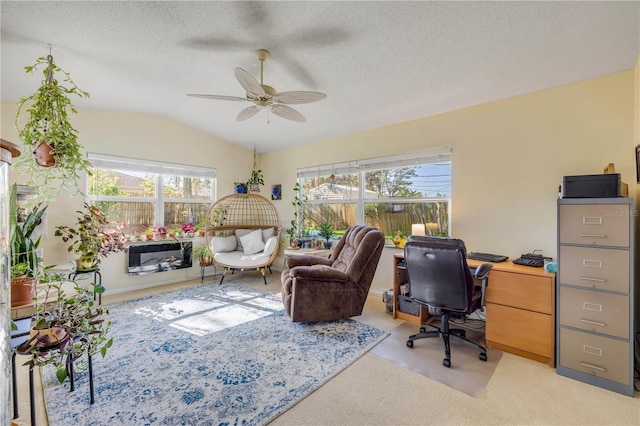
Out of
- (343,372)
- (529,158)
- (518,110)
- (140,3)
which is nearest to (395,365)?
(343,372)

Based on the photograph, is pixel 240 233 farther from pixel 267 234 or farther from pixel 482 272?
pixel 482 272

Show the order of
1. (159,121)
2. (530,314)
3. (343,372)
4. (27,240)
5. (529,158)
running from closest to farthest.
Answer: (27,240) < (343,372) < (530,314) < (529,158) < (159,121)

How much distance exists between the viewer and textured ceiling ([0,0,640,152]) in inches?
71.3

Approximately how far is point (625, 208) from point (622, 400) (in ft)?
3.99

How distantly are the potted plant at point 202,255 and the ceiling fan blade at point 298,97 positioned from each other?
307 centimetres

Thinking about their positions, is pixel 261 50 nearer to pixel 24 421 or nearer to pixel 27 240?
pixel 27 240

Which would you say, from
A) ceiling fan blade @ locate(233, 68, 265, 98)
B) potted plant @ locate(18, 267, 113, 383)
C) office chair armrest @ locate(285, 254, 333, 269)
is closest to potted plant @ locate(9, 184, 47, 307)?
potted plant @ locate(18, 267, 113, 383)

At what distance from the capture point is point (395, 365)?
2072 mm

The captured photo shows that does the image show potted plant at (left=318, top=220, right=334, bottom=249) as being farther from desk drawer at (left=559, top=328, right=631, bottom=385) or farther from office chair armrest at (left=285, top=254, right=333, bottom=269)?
desk drawer at (left=559, top=328, right=631, bottom=385)

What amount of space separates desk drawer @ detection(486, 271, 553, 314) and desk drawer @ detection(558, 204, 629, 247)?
1.26ft

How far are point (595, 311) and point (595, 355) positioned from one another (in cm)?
30

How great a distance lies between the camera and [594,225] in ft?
6.10

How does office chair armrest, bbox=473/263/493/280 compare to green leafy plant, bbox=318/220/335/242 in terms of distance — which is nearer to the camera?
office chair armrest, bbox=473/263/493/280

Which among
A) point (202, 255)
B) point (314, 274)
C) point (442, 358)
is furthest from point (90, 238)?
point (442, 358)
